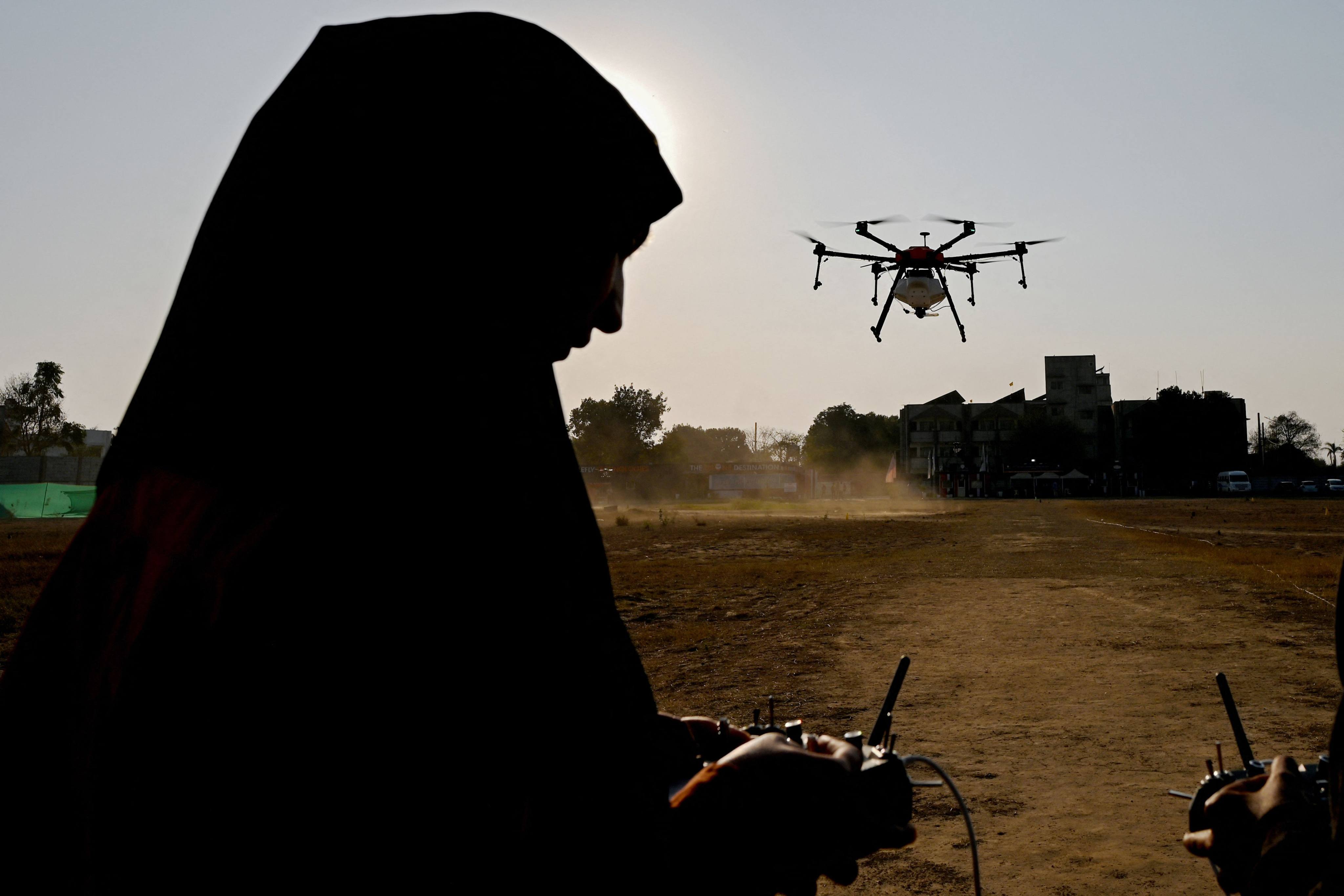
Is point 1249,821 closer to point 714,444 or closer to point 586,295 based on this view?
point 586,295

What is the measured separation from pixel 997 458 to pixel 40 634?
4229 inches

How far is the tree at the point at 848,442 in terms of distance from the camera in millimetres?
127625

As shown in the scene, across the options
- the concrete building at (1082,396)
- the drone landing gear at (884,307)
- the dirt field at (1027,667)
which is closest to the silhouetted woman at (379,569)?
the dirt field at (1027,667)

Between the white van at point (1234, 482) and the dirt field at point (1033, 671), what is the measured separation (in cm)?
6226

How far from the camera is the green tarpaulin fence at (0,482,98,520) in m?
45.9

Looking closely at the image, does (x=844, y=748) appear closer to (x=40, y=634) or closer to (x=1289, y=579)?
(x=40, y=634)

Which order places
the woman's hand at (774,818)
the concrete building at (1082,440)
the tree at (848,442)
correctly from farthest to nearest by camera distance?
the tree at (848,442)
the concrete building at (1082,440)
the woman's hand at (774,818)

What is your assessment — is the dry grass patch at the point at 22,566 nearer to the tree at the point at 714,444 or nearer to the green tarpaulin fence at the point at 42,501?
the green tarpaulin fence at the point at 42,501

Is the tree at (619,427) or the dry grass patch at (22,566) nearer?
the dry grass patch at (22,566)

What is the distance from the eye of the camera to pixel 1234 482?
7688 cm

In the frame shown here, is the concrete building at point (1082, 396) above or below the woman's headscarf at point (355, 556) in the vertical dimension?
above

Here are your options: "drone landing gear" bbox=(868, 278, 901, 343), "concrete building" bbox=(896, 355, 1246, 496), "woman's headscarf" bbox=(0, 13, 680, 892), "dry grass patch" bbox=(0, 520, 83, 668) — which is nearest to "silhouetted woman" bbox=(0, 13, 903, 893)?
"woman's headscarf" bbox=(0, 13, 680, 892)

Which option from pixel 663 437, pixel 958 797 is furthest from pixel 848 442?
pixel 958 797

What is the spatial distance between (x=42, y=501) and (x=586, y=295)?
55.7 m
